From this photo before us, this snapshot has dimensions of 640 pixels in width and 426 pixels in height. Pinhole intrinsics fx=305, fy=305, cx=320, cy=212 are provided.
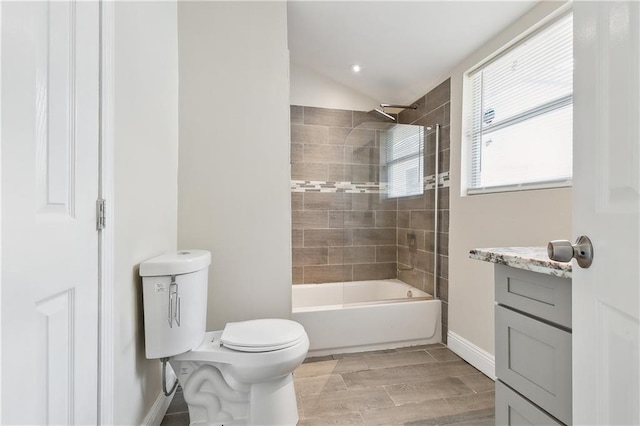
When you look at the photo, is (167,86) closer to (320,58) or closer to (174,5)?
(174,5)

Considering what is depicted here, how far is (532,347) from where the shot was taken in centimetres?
94

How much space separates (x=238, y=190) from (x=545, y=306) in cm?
169

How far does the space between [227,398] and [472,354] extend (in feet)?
5.64

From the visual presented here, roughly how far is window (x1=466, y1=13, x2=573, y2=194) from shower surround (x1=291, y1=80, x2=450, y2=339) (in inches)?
16.6

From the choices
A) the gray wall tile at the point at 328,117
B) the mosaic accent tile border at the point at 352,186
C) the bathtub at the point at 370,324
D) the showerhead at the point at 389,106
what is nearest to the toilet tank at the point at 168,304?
the bathtub at the point at 370,324

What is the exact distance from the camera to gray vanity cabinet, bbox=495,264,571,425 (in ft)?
2.77

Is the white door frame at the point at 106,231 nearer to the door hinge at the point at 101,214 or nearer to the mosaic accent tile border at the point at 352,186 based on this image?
the door hinge at the point at 101,214

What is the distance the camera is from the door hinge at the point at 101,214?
104cm

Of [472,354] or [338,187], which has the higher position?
[338,187]

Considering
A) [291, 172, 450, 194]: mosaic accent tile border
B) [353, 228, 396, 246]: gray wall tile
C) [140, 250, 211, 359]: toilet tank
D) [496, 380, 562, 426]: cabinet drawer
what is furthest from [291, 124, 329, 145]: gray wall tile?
[496, 380, 562, 426]: cabinet drawer

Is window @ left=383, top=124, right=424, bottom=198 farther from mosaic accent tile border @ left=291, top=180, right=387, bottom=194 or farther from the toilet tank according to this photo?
the toilet tank

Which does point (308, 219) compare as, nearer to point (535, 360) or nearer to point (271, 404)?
point (271, 404)

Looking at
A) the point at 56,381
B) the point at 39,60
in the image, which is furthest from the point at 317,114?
the point at 56,381

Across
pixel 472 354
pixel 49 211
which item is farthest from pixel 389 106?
pixel 49 211
